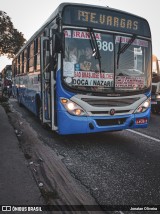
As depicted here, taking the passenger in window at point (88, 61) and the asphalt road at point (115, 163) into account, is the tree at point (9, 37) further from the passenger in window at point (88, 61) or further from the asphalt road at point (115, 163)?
the passenger in window at point (88, 61)

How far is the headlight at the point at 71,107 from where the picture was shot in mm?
6492

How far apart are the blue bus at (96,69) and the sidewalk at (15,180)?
1.30 meters

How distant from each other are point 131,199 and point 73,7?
4.62m

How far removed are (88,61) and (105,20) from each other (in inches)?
45.3

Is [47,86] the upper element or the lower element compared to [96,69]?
lower

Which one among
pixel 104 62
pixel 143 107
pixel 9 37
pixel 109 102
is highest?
pixel 9 37

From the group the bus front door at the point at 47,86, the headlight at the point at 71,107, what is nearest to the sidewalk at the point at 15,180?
the bus front door at the point at 47,86

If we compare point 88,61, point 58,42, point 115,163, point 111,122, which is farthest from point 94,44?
point 115,163

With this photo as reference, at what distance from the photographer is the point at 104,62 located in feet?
22.1

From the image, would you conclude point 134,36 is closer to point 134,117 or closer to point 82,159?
point 134,117

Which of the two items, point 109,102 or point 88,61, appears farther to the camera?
point 109,102

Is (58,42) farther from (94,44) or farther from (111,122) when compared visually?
(111,122)

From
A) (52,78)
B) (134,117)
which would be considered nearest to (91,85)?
(52,78)

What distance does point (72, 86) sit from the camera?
650 cm
